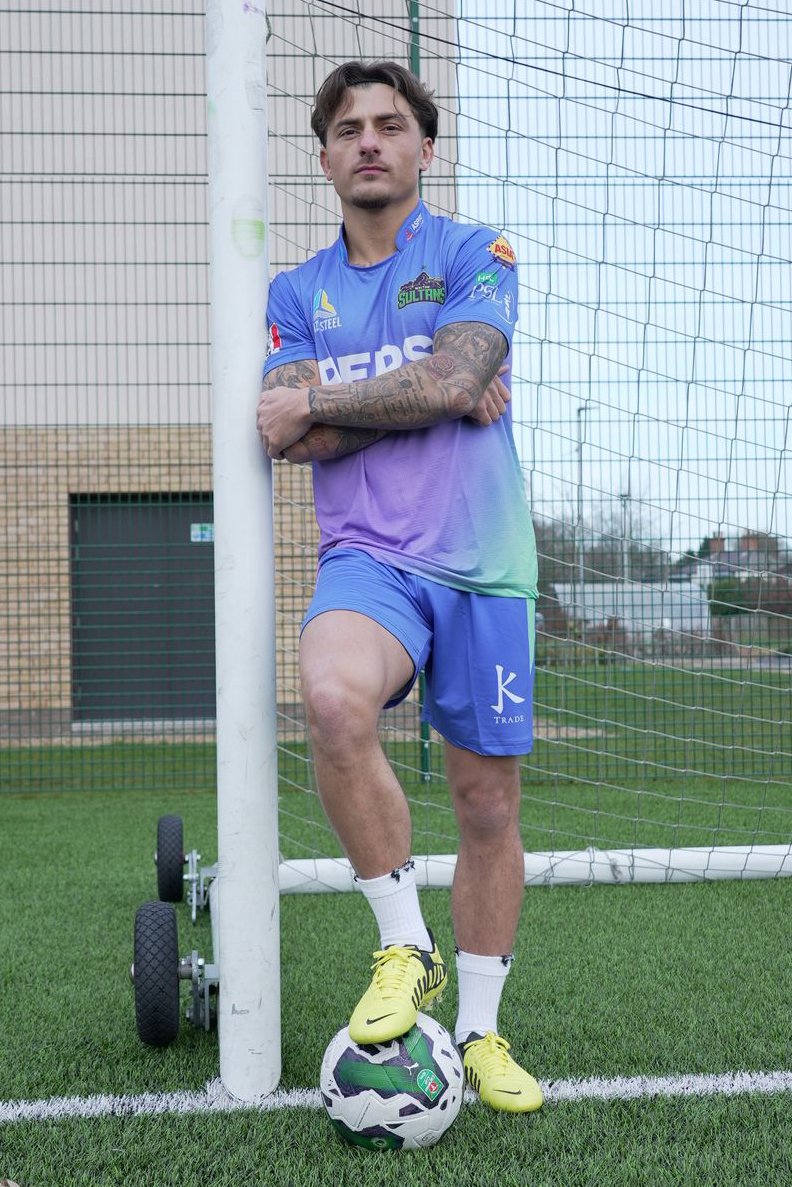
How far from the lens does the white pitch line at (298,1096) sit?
7.02ft

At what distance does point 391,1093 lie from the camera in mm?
1912

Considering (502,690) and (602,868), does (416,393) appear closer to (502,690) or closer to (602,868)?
(502,690)

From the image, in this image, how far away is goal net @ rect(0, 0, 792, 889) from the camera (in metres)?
4.36

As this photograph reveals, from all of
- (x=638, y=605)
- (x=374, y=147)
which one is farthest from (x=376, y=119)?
(x=638, y=605)

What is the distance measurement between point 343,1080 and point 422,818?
13.3 feet

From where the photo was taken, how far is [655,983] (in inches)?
118

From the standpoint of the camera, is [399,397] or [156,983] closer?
[399,397]

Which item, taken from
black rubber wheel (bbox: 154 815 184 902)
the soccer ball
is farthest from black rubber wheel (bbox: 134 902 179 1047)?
black rubber wheel (bbox: 154 815 184 902)

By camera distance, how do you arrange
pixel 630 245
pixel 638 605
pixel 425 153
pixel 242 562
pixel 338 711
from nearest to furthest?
pixel 338 711 → pixel 242 562 → pixel 425 153 → pixel 630 245 → pixel 638 605

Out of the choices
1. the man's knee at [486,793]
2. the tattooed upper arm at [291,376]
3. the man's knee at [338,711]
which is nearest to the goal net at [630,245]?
the man's knee at [486,793]

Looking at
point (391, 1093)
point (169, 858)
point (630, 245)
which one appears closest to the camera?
point (391, 1093)

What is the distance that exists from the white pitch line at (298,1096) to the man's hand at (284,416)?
4.27 ft

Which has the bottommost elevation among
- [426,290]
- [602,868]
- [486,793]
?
[602,868]

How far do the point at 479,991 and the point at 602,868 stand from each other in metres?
2.11
